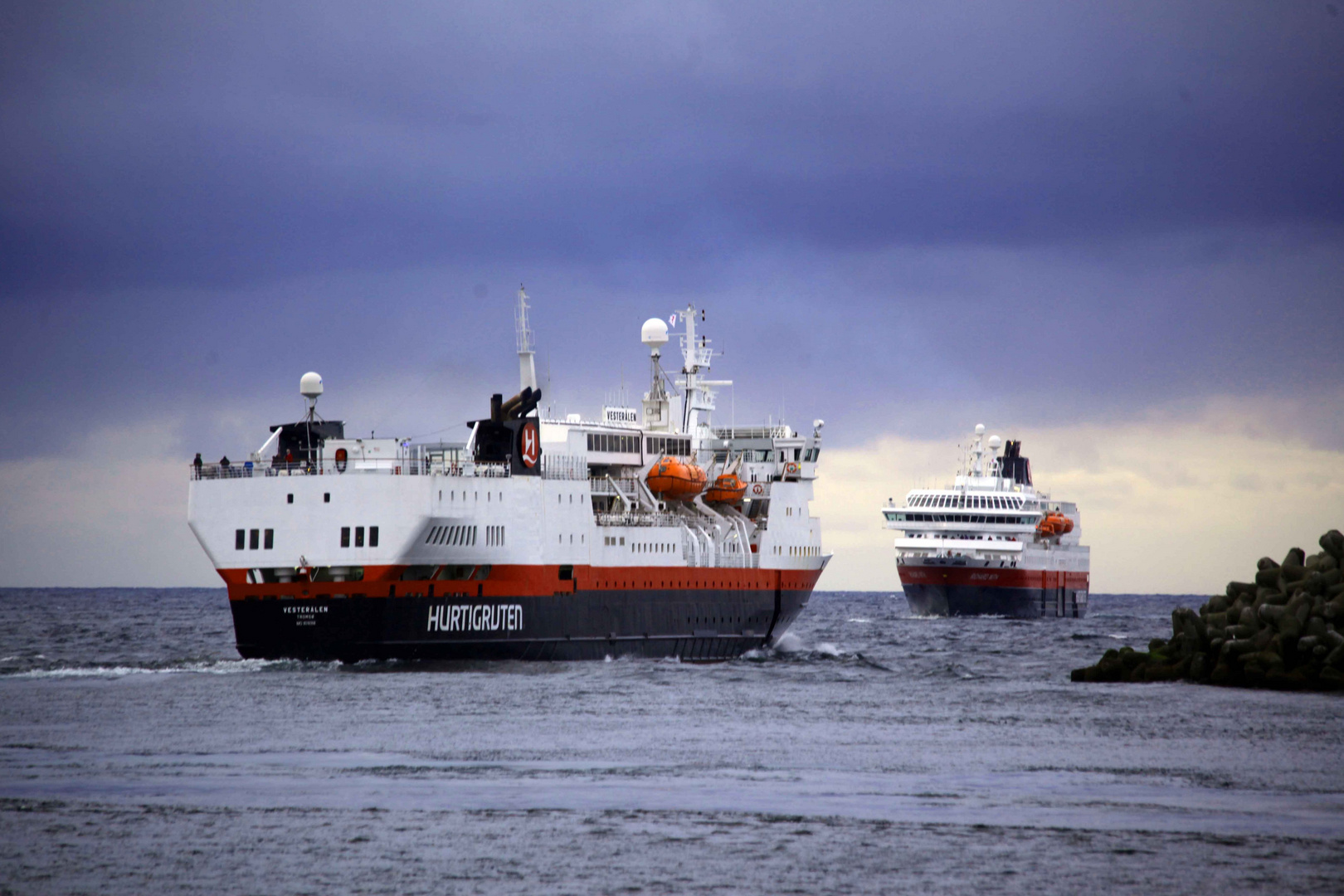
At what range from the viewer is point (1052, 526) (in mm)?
122438

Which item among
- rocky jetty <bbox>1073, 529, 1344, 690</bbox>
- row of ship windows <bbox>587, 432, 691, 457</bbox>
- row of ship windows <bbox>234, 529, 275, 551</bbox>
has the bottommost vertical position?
rocky jetty <bbox>1073, 529, 1344, 690</bbox>

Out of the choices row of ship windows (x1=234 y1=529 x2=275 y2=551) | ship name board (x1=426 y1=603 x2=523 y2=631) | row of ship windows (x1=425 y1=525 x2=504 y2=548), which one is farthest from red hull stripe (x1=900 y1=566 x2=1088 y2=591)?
row of ship windows (x1=234 y1=529 x2=275 y2=551)

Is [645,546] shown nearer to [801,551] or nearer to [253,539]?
[801,551]

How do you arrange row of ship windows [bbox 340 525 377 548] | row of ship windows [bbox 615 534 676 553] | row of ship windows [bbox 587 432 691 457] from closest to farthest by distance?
row of ship windows [bbox 340 525 377 548] → row of ship windows [bbox 615 534 676 553] → row of ship windows [bbox 587 432 691 457]

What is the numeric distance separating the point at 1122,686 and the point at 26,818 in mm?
32655

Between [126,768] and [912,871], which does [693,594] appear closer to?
[126,768]

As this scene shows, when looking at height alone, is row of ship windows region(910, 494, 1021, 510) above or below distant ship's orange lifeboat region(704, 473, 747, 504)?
above

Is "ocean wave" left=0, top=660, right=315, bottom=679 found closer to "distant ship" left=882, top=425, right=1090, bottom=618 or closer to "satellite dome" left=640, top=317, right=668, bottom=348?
"satellite dome" left=640, top=317, right=668, bottom=348

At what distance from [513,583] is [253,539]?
7.84 m

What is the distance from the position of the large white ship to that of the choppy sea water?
1366 millimetres

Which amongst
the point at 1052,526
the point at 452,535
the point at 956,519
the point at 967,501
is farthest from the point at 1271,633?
the point at 1052,526

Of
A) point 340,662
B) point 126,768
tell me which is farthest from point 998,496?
point 126,768

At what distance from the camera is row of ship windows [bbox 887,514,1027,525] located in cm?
11338

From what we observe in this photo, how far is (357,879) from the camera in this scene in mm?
22344
